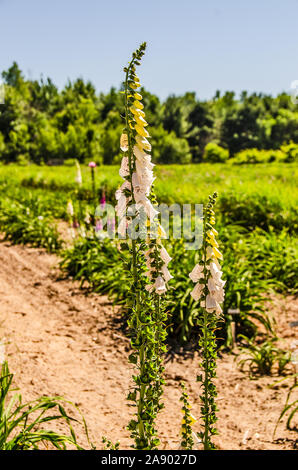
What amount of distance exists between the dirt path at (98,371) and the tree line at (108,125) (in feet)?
105

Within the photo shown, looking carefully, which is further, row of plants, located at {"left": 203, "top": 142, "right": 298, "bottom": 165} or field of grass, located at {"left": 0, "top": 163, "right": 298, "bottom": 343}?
row of plants, located at {"left": 203, "top": 142, "right": 298, "bottom": 165}

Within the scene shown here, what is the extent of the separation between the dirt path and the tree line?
31.9 metres

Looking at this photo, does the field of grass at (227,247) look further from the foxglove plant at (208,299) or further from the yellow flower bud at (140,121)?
the yellow flower bud at (140,121)

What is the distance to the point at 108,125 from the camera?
43.2m

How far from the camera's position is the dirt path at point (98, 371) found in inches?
123

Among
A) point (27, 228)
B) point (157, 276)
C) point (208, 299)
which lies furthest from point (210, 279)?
point (27, 228)

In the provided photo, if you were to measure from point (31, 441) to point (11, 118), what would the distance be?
4305 cm

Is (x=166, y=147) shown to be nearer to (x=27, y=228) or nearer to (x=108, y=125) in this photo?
(x=108, y=125)

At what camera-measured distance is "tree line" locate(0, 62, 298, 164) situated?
1516 inches

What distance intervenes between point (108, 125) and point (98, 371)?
1627 inches

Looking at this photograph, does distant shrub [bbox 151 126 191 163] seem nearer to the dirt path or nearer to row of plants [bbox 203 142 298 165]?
row of plants [bbox 203 142 298 165]

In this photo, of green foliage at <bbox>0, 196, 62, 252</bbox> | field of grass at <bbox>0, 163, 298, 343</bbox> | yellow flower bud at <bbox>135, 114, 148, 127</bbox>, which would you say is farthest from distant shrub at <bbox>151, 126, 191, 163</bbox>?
yellow flower bud at <bbox>135, 114, 148, 127</bbox>

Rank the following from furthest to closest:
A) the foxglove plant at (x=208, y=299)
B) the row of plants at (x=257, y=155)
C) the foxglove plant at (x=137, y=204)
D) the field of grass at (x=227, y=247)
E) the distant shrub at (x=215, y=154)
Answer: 1. the distant shrub at (x=215, y=154)
2. the row of plants at (x=257, y=155)
3. the field of grass at (x=227, y=247)
4. the foxglove plant at (x=208, y=299)
5. the foxglove plant at (x=137, y=204)

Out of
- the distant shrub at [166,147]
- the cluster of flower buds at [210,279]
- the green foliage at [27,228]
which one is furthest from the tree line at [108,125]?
the cluster of flower buds at [210,279]
